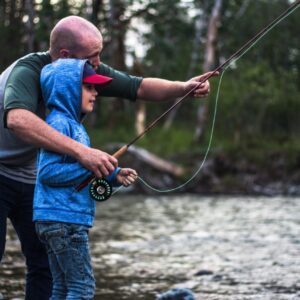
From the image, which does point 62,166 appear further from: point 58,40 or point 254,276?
point 254,276

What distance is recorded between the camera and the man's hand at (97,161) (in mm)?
3699

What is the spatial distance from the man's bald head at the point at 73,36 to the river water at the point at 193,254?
2597 mm

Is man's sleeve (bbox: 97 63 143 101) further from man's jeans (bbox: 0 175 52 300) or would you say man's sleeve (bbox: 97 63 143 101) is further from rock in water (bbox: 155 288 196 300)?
rock in water (bbox: 155 288 196 300)

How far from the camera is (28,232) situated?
4637 mm

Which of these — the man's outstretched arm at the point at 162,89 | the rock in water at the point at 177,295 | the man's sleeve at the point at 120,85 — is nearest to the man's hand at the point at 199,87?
the man's outstretched arm at the point at 162,89

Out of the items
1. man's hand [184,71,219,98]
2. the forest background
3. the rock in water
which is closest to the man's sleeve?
man's hand [184,71,219,98]

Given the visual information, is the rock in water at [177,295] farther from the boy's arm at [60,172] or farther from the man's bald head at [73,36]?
the man's bald head at [73,36]

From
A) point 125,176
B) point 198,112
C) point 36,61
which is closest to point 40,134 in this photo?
point 125,176

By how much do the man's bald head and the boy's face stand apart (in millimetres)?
177

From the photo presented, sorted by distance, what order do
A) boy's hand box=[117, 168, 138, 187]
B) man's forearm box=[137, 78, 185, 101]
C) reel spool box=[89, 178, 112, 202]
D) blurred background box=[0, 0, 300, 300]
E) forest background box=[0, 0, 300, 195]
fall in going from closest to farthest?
reel spool box=[89, 178, 112, 202]
boy's hand box=[117, 168, 138, 187]
man's forearm box=[137, 78, 185, 101]
blurred background box=[0, 0, 300, 300]
forest background box=[0, 0, 300, 195]

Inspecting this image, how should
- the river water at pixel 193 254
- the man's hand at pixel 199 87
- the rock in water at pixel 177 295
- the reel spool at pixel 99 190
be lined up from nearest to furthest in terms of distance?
the reel spool at pixel 99 190 < the man's hand at pixel 199 87 < the rock in water at pixel 177 295 < the river water at pixel 193 254

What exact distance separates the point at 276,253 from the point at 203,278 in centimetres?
185

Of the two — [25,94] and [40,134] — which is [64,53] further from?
[40,134]

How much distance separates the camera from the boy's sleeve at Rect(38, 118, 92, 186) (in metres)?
3.79
